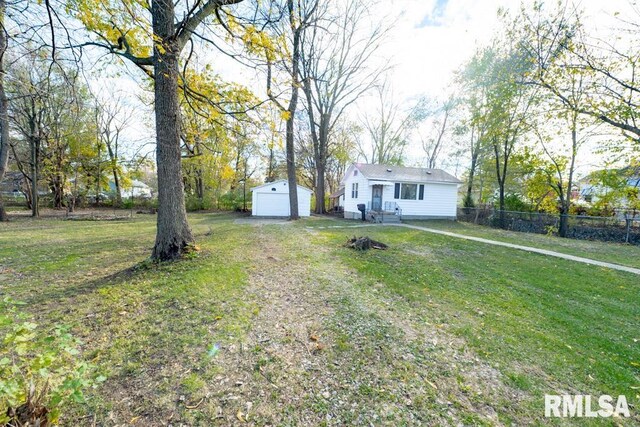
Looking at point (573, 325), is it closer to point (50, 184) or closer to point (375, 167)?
point (375, 167)

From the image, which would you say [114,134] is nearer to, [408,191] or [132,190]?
[132,190]

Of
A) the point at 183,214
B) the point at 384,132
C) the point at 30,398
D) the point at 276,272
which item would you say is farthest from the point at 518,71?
the point at 384,132

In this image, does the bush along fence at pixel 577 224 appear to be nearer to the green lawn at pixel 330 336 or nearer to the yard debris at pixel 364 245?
the green lawn at pixel 330 336

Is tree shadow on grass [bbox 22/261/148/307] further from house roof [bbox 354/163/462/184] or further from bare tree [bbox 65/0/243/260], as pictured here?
house roof [bbox 354/163/462/184]

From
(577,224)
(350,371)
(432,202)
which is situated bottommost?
(350,371)

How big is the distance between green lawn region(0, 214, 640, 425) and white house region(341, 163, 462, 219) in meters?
11.5

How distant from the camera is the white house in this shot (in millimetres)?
17031

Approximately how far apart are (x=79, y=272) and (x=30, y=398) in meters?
4.23

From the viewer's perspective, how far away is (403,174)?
1792 cm

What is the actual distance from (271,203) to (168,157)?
1423cm

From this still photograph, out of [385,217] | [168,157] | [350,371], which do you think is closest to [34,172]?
[168,157]

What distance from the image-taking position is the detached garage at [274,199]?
19422 mm

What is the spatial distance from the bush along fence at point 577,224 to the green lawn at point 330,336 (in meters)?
A: 8.27

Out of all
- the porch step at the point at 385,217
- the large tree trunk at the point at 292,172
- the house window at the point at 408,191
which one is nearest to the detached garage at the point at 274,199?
the large tree trunk at the point at 292,172
